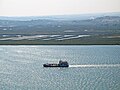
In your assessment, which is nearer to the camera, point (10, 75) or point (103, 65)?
point (10, 75)

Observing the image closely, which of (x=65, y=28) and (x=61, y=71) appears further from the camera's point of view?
(x=65, y=28)

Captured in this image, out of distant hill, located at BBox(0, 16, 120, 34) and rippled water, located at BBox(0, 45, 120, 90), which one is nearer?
rippled water, located at BBox(0, 45, 120, 90)

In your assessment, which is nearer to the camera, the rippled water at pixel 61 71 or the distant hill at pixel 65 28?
the rippled water at pixel 61 71

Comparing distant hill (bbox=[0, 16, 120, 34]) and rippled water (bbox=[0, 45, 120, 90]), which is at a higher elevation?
rippled water (bbox=[0, 45, 120, 90])

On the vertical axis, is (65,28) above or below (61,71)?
below

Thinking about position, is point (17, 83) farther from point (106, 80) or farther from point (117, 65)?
point (117, 65)

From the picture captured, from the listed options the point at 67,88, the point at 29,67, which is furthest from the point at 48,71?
the point at 67,88

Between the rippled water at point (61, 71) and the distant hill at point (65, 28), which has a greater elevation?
the rippled water at point (61, 71)

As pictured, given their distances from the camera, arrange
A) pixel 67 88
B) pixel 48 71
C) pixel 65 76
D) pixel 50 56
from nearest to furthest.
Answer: pixel 67 88 < pixel 65 76 < pixel 48 71 < pixel 50 56
